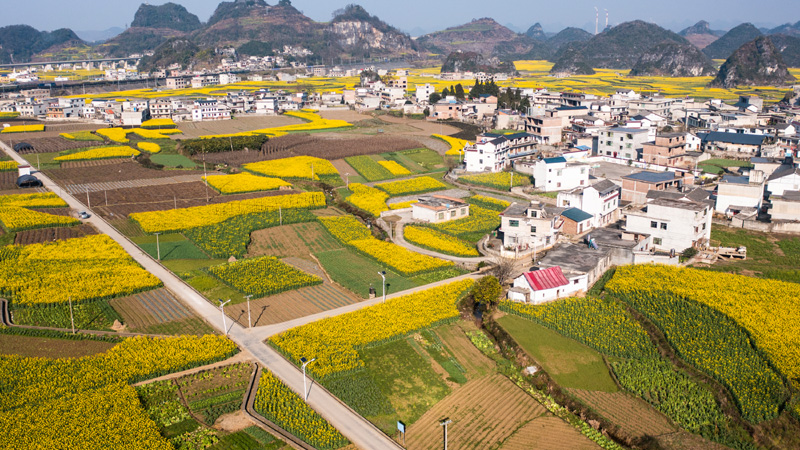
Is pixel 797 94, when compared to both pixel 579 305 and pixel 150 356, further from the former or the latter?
pixel 150 356

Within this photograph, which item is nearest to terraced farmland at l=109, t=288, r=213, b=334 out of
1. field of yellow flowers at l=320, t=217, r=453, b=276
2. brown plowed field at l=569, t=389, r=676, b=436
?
field of yellow flowers at l=320, t=217, r=453, b=276

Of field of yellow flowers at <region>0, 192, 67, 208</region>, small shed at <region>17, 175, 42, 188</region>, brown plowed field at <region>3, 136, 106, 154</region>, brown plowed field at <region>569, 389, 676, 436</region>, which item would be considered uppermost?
brown plowed field at <region>3, 136, 106, 154</region>

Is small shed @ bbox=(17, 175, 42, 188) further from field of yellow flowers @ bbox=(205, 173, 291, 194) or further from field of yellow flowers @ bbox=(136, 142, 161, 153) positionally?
field of yellow flowers @ bbox=(136, 142, 161, 153)

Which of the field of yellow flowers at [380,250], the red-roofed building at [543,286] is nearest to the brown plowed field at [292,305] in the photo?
the field of yellow flowers at [380,250]

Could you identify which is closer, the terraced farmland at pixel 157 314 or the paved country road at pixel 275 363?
the paved country road at pixel 275 363

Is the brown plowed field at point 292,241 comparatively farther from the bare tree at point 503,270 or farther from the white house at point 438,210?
the bare tree at point 503,270

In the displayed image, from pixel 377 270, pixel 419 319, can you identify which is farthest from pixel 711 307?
pixel 377 270

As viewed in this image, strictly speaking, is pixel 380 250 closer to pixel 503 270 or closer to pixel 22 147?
pixel 503 270
